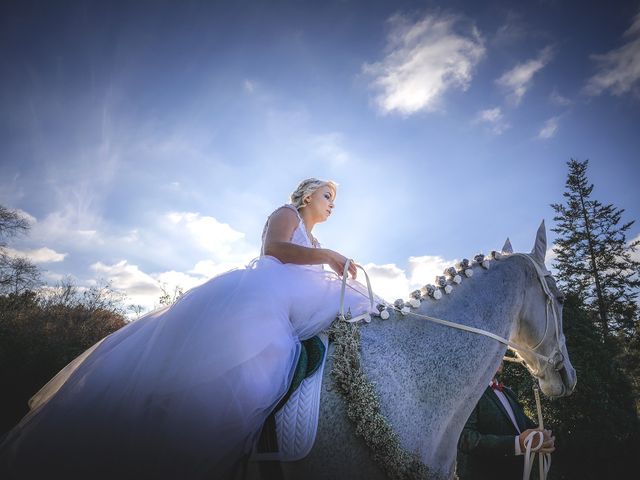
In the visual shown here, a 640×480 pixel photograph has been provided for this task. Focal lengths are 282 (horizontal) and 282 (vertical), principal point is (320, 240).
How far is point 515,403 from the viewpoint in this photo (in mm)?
4027

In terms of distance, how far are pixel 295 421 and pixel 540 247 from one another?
9.53 ft

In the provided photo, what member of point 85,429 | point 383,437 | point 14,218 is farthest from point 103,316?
point 383,437

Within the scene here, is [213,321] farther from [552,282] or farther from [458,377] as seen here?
[552,282]

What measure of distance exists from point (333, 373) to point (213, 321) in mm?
821

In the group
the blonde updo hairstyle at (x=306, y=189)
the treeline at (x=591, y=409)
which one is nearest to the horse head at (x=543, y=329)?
the blonde updo hairstyle at (x=306, y=189)

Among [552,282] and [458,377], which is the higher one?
[552,282]

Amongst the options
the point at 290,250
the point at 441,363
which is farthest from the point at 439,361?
the point at 290,250

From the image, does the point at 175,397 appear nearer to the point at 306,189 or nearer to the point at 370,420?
the point at 370,420

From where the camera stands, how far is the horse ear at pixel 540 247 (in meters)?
2.88

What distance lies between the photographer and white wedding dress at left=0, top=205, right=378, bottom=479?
145 cm

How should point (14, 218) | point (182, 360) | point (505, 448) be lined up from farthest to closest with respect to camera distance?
point (14, 218) → point (505, 448) → point (182, 360)

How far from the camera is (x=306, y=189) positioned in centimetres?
316

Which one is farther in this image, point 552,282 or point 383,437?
point 552,282

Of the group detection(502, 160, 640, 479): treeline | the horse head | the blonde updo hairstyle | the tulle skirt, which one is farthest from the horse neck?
detection(502, 160, 640, 479): treeline
